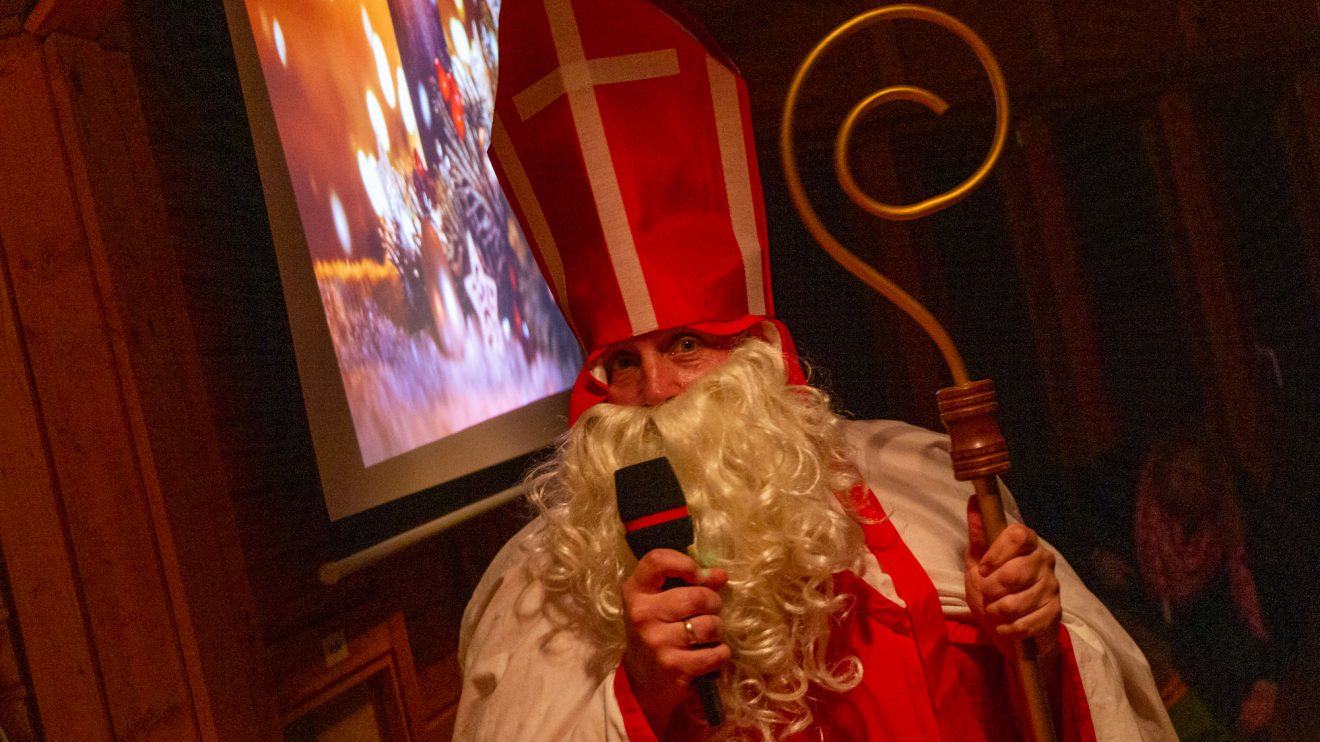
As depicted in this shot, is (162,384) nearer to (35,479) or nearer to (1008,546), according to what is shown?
(35,479)

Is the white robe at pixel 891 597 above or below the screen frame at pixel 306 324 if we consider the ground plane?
below

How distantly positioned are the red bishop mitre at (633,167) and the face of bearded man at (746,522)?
90 millimetres

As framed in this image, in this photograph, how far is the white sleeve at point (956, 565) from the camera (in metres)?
1.23

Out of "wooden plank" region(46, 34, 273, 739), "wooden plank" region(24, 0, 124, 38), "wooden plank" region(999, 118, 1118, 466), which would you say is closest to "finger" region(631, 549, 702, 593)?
"wooden plank" region(46, 34, 273, 739)

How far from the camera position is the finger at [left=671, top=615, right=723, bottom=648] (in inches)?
39.9

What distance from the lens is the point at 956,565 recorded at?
51.2 inches

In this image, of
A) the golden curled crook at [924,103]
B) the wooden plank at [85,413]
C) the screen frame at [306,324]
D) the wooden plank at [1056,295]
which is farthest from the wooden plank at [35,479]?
the wooden plank at [1056,295]

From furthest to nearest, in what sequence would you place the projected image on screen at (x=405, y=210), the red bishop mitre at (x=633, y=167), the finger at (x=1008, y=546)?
the projected image on screen at (x=405, y=210), the red bishop mitre at (x=633, y=167), the finger at (x=1008, y=546)

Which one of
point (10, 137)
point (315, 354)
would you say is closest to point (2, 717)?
point (315, 354)

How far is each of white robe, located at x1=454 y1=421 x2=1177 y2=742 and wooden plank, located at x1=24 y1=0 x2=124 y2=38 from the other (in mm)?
809

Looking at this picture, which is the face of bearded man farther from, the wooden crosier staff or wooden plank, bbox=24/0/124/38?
wooden plank, bbox=24/0/124/38

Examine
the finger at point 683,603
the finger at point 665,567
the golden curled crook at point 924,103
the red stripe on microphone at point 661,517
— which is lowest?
the finger at point 683,603

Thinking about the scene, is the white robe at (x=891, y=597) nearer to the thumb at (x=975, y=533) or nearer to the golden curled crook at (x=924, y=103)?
the thumb at (x=975, y=533)

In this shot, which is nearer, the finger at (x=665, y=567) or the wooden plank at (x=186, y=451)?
the finger at (x=665, y=567)
